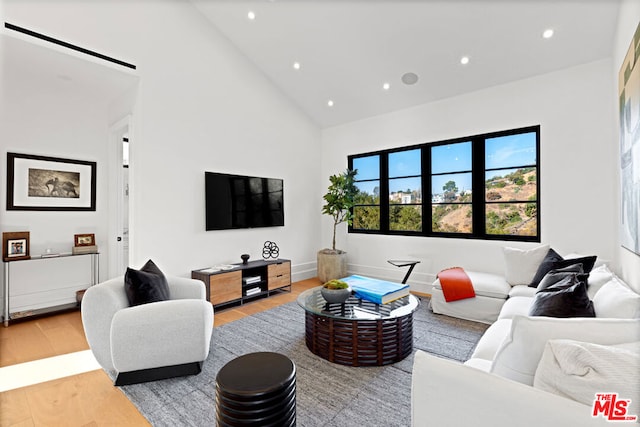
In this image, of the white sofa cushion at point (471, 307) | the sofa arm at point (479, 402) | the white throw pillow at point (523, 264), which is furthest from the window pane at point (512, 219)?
the sofa arm at point (479, 402)

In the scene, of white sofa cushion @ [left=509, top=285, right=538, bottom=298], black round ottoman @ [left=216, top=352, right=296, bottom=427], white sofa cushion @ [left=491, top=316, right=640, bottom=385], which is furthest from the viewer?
white sofa cushion @ [left=509, top=285, right=538, bottom=298]

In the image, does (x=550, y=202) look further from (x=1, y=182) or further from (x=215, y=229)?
(x=1, y=182)

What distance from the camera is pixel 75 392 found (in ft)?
7.45

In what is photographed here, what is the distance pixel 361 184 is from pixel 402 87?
192 cm

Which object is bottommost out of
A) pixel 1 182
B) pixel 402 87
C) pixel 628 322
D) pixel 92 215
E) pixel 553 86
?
pixel 628 322

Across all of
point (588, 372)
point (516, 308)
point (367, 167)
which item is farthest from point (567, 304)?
point (367, 167)

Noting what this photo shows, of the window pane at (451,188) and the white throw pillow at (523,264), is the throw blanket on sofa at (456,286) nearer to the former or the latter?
the white throw pillow at (523,264)

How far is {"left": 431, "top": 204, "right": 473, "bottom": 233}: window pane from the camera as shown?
181 inches

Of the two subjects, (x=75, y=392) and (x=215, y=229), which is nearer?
(x=75, y=392)

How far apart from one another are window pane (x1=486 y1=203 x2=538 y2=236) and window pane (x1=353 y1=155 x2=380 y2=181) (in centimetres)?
203

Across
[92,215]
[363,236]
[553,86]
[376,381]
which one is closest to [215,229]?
[92,215]

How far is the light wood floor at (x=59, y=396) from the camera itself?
77.4 inches

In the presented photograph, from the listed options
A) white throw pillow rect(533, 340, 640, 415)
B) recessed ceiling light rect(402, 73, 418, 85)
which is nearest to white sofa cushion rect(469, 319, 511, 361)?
white throw pillow rect(533, 340, 640, 415)

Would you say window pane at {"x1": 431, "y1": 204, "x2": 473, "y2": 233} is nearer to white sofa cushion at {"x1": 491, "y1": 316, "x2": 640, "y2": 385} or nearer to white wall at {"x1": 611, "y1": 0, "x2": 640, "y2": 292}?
white wall at {"x1": 611, "y1": 0, "x2": 640, "y2": 292}
